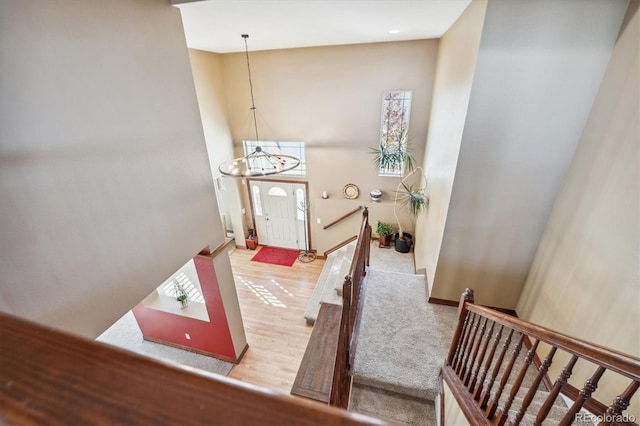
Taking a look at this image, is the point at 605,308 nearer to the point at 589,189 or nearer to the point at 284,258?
the point at 589,189

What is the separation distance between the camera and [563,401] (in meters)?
2.25

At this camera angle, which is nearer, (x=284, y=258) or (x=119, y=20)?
(x=119, y=20)

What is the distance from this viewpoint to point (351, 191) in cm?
618

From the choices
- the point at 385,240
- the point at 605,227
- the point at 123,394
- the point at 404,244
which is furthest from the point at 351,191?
the point at 123,394

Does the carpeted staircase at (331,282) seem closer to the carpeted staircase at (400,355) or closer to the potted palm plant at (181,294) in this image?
the carpeted staircase at (400,355)

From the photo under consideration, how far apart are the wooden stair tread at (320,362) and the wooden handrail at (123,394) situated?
2.56 metres

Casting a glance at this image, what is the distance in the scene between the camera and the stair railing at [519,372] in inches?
43.7

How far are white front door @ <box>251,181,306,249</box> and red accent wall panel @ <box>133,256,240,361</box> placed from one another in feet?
11.4

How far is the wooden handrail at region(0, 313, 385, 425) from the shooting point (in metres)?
0.33

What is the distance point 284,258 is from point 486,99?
5.66 metres

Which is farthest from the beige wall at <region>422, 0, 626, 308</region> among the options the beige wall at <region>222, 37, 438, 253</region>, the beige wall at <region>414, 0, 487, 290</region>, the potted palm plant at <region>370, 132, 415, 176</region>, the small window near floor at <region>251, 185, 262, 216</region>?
the small window near floor at <region>251, 185, 262, 216</region>

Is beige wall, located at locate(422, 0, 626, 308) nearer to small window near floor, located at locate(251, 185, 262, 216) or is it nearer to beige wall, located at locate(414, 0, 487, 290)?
beige wall, located at locate(414, 0, 487, 290)

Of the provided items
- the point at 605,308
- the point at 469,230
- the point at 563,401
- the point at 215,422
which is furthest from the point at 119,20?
the point at 563,401


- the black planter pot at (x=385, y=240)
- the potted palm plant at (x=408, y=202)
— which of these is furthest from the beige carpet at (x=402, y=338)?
the black planter pot at (x=385, y=240)
